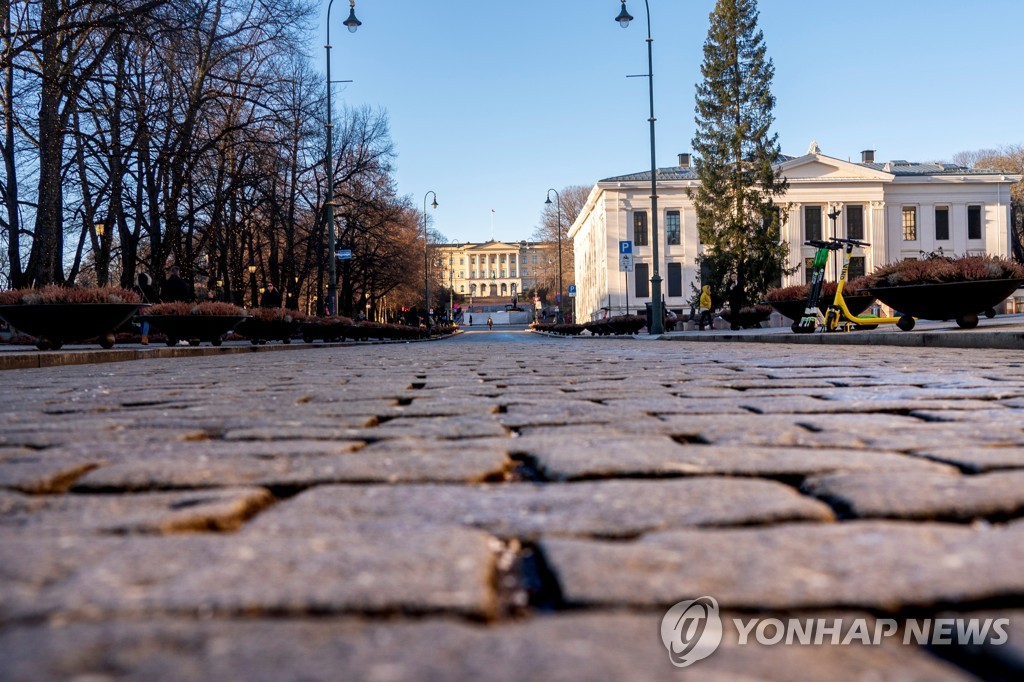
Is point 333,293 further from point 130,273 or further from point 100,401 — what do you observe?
point 100,401

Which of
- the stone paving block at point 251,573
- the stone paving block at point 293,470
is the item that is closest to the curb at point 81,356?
the stone paving block at point 293,470

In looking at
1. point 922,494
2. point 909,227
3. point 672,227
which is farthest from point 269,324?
point 909,227

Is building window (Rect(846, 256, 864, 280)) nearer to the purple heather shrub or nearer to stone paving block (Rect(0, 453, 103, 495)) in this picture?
the purple heather shrub

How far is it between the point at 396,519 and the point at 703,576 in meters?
Answer: 0.75

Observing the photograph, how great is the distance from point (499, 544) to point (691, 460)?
1161 mm

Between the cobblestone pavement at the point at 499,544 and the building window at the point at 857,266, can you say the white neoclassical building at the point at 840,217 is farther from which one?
the cobblestone pavement at the point at 499,544

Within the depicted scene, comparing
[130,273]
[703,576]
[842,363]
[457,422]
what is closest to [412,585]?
[703,576]

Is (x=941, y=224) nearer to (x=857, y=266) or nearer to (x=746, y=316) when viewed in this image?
(x=857, y=266)

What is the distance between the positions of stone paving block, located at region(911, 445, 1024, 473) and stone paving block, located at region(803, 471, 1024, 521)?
13cm

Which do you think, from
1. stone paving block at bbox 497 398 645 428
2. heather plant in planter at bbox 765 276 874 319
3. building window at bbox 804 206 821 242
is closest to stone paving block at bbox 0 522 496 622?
stone paving block at bbox 497 398 645 428

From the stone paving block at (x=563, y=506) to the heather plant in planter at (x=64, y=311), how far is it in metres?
11.2

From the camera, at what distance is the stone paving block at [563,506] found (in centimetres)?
194

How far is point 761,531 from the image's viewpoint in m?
1.84

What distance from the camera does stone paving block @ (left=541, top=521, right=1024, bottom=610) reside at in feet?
4.65
